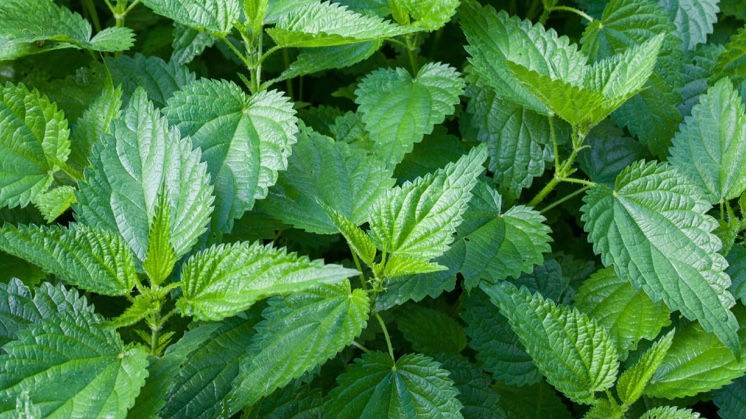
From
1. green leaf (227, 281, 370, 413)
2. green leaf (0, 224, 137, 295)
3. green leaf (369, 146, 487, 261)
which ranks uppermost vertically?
green leaf (369, 146, 487, 261)

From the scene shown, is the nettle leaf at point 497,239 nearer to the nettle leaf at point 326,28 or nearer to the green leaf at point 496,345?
the green leaf at point 496,345

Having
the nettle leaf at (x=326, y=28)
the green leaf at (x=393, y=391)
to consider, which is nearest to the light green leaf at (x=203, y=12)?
the nettle leaf at (x=326, y=28)

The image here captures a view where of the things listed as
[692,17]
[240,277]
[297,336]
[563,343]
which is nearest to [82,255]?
[240,277]

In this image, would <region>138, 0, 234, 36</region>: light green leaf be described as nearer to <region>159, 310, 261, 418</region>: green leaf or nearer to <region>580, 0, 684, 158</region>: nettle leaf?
<region>159, 310, 261, 418</region>: green leaf

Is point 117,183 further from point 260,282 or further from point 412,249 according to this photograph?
point 412,249

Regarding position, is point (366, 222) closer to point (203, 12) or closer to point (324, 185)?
point (324, 185)

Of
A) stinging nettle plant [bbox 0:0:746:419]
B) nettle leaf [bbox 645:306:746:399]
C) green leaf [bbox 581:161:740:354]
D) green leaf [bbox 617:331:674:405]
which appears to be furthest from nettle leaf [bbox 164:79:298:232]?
nettle leaf [bbox 645:306:746:399]

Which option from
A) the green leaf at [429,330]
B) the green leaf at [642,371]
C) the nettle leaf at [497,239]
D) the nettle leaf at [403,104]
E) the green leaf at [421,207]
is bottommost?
the green leaf at [429,330]
